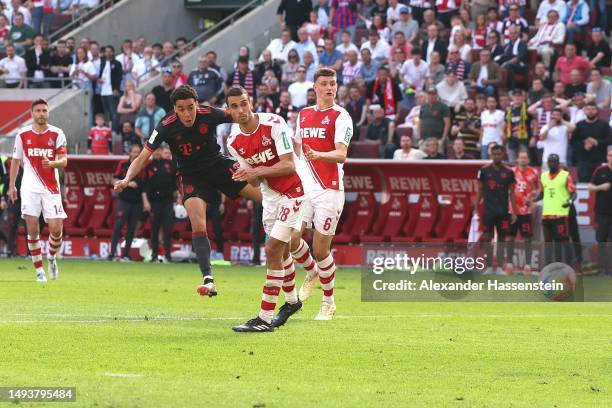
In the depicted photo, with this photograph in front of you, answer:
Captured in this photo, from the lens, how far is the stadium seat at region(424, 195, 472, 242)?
27.3m

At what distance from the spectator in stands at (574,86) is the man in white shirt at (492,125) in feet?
4.41

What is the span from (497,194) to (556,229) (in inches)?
48.8

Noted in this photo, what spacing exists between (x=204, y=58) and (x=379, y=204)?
5.99 m

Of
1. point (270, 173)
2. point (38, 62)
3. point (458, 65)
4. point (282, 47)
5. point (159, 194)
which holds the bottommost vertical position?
point (159, 194)

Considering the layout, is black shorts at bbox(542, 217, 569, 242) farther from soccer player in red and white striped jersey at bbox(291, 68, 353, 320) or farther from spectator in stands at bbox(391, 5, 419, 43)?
soccer player in red and white striped jersey at bbox(291, 68, 353, 320)

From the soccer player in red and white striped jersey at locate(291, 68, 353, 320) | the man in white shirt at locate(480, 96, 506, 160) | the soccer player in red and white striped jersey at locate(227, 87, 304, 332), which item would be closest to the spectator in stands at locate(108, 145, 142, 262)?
the man in white shirt at locate(480, 96, 506, 160)

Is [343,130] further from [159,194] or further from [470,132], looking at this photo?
[159,194]

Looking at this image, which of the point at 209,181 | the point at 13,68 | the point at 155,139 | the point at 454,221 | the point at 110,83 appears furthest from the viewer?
the point at 13,68

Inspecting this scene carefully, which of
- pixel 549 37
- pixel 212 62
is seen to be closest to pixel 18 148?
pixel 212 62

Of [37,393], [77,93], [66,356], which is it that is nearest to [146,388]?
[37,393]

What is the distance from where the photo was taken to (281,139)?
13.1m

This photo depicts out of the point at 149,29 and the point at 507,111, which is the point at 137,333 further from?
the point at 149,29

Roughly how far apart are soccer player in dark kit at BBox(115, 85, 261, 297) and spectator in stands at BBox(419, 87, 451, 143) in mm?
12337

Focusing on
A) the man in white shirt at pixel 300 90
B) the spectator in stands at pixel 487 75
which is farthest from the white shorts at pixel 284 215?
the man in white shirt at pixel 300 90
